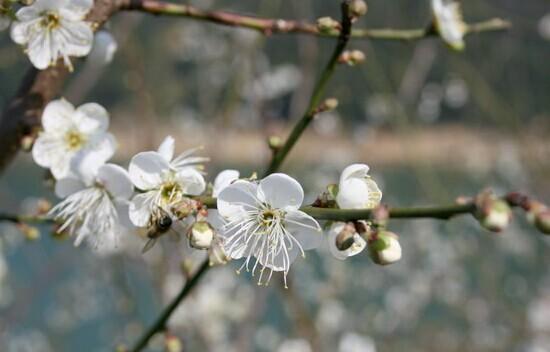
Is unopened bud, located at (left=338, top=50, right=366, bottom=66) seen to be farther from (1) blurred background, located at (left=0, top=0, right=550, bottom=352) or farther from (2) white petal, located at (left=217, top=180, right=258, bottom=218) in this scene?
(1) blurred background, located at (left=0, top=0, right=550, bottom=352)

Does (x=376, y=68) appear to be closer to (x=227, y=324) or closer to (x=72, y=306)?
(x=227, y=324)

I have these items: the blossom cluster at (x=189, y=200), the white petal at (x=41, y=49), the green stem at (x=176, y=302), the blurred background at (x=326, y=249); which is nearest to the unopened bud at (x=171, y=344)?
the green stem at (x=176, y=302)

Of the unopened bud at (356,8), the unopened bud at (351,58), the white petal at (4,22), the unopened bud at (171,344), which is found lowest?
the unopened bud at (171,344)

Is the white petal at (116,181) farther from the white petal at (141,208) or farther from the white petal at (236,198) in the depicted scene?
the white petal at (236,198)

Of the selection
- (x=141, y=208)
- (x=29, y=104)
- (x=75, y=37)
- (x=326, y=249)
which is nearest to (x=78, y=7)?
(x=75, y=37)

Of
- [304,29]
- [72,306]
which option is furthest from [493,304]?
[304,29]

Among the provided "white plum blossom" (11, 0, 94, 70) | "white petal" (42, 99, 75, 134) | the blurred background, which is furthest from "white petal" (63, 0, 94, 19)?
the blurred background
